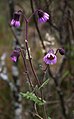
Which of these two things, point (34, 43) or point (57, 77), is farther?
point (34, 43)

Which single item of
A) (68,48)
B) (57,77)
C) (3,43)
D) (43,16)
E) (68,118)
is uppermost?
(43,16)

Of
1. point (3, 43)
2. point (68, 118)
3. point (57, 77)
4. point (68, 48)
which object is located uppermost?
point (68, 48)

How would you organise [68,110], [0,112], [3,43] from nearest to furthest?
[68,110], [0,112], [3,43]

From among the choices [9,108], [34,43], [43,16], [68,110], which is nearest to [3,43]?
[34,43]

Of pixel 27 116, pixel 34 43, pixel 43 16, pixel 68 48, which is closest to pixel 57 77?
pixel 68 48

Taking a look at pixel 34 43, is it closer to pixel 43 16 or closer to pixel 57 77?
pixel 57 77

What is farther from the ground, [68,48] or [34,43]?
[68,48]

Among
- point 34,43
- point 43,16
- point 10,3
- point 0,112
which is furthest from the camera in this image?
point 34,43

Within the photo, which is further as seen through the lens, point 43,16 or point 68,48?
point 68,48

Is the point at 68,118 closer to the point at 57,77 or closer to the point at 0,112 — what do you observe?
the point at 57,77
